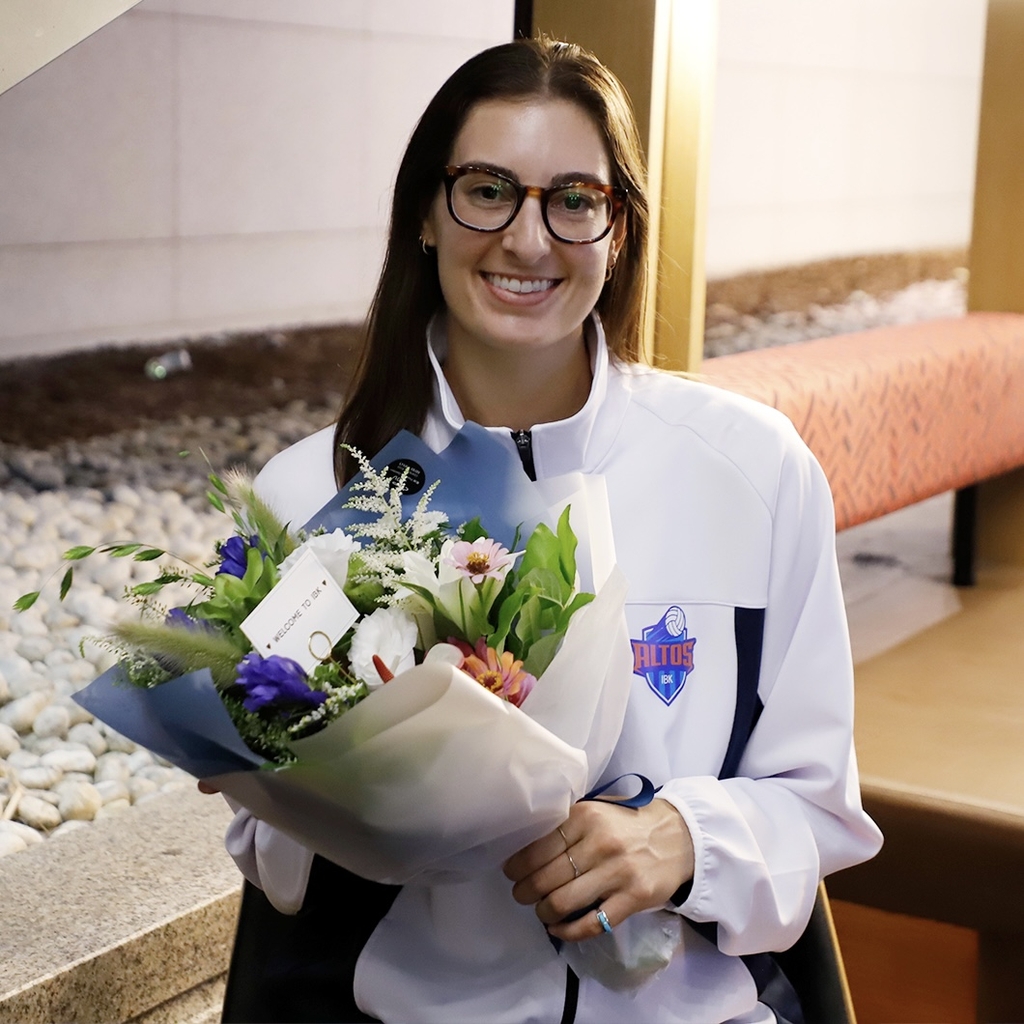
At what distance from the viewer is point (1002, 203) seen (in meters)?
3.64

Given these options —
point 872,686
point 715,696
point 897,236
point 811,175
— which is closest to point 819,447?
point 872,686

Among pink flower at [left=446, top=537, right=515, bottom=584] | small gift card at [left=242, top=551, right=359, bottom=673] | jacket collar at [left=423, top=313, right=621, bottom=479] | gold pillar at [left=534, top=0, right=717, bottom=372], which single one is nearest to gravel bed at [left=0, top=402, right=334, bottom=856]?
small gift card at [left=242, top=551, right=359, bottom=673]

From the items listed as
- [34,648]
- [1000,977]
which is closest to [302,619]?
[1000,977]

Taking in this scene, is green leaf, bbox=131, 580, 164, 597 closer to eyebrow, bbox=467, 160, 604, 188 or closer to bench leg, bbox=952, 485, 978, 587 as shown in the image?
eyebrow, bbox=467, 160, 604, 188

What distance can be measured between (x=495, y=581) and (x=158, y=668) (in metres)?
0.25

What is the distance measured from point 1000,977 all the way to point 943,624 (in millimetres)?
1014

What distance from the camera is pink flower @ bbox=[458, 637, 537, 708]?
1.00 metres

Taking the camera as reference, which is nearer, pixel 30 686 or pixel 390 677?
pixel 390 677

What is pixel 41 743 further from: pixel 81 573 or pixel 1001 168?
pixel 1001 168

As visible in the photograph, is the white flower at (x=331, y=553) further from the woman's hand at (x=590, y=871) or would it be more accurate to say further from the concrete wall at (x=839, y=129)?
the concrete wall at (x=839, y=129)

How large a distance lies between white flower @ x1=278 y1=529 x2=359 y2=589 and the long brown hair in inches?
15.1

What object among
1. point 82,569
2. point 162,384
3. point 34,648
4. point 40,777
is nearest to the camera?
point 40,777

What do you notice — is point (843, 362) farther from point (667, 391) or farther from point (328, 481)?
point (328, 481)

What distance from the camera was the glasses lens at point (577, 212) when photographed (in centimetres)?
140
